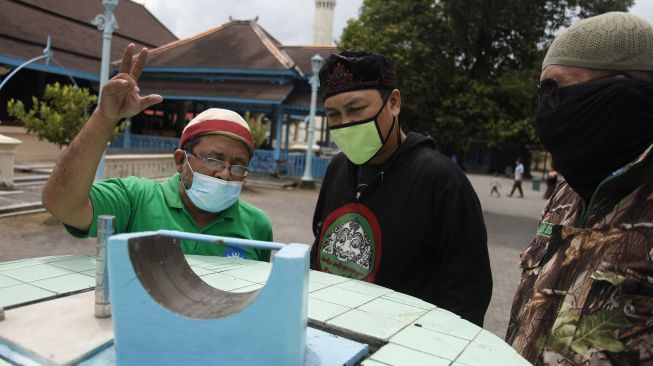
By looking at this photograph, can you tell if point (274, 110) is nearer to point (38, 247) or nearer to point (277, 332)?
A: point (38, 247)

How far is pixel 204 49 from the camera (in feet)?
58.2

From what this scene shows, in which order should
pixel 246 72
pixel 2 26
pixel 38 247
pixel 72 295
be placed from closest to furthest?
pixel 72 295 → pixel 38 247 → pixel 2 26 → pixel 246 72

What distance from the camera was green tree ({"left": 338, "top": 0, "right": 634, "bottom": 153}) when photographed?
1401 centimetres

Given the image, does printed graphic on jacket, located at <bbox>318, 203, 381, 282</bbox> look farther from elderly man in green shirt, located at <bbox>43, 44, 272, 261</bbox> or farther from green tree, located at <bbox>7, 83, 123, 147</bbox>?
green tree, located at <bbox>7, 83, 123, 147</bbox>

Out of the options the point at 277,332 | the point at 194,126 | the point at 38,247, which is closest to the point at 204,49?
the point at 38,247

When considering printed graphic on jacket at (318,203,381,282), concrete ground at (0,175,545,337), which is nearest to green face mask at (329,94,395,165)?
printed graphic on jacket at (318,203,381,282)

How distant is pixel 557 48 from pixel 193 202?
152 centimetres

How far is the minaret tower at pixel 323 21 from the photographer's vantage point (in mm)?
44219

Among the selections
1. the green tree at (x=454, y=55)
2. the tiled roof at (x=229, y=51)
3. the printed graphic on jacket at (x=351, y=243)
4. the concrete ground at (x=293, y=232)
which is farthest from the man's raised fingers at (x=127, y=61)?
the tiled roof at (x=229, y=51)

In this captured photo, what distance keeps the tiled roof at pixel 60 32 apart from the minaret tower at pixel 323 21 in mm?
23984

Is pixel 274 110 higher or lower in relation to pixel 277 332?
higher

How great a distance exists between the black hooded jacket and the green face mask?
0.10 meters

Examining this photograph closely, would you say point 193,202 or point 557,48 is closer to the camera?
point 557,48

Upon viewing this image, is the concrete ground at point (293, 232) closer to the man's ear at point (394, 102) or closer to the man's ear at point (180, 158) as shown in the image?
the man's ear at point (394, 102)
